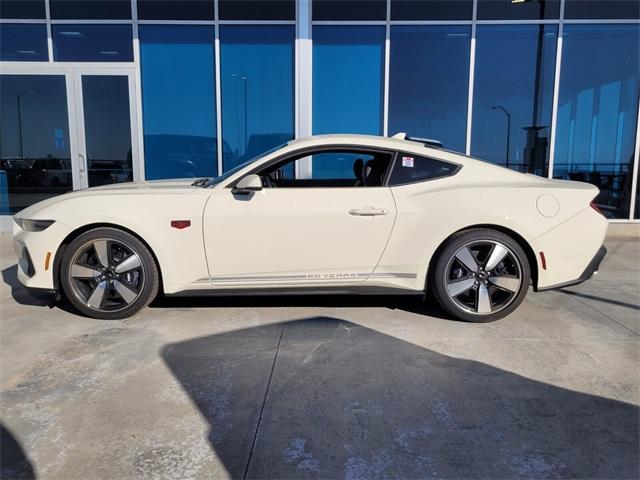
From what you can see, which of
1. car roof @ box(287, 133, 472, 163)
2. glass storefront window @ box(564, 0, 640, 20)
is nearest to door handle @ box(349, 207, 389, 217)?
car roof @ box(287, 133, 472, 163)

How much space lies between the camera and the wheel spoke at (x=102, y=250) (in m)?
4.07

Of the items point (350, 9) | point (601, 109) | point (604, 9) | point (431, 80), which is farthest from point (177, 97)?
point (604, 9)

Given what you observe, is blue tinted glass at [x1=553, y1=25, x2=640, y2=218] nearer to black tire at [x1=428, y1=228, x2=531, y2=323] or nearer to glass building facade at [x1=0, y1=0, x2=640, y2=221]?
glass building facade at [x1=0, y1=0, x2=640, y2=221]

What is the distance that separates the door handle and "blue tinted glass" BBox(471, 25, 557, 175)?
5.54 m

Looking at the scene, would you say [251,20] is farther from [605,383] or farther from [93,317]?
[605,383]

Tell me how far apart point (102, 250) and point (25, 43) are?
6.86 metres

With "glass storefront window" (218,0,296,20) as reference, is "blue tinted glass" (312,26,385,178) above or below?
below

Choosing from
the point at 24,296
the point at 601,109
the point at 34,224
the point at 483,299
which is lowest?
the point at 24,296

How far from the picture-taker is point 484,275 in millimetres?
4121

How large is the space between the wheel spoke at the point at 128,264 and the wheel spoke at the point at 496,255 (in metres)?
2.88

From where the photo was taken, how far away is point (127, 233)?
4.08m

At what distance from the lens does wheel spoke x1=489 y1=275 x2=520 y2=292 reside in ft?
13.5

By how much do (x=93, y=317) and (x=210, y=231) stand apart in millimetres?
1280

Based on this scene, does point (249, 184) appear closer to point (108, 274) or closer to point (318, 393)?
point (108, 274)
